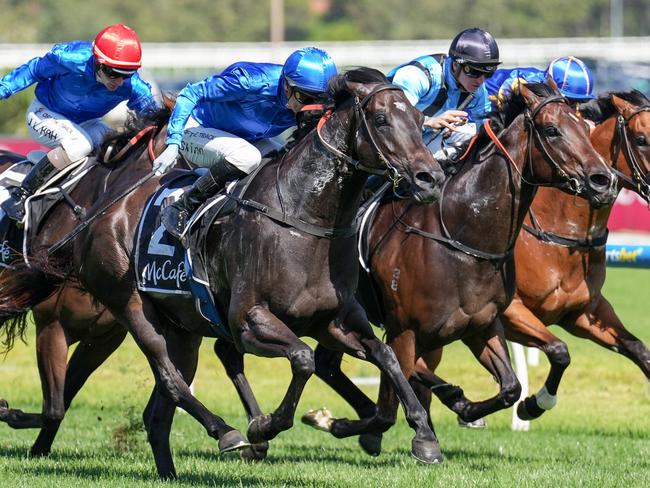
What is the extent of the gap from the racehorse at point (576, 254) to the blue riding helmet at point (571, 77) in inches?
7.7

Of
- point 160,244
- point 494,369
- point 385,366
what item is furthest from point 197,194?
point 494,369

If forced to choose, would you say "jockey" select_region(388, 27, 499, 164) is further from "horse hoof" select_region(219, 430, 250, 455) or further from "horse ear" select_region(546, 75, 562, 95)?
"horse hoof" select_region(219, 430, 250, 455)

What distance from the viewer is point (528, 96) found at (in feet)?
23.2

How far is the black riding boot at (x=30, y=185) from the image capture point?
8.07 metres

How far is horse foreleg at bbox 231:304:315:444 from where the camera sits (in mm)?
6047

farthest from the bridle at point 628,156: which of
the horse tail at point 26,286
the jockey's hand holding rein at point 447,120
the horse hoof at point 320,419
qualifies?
the horse tail at point 26,286

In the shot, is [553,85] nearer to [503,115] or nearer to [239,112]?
[503,115]

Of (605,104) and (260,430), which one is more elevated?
(605,104)

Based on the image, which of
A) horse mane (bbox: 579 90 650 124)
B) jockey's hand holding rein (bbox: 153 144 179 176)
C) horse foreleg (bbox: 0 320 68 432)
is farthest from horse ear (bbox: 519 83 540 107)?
horse foreleg (bbox: 0 320 68 432)

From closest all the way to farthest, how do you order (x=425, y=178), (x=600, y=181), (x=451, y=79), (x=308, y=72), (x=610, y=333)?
(x=425, y=178) < (x=308, y=72) < (x=600, y=181) < (x=451, y=79) < (x=610, y=333)

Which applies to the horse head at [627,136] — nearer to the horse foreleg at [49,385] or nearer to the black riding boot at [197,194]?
the black riding boot at [197,194]

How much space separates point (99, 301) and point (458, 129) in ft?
7.97

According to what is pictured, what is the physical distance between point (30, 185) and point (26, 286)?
0.72m

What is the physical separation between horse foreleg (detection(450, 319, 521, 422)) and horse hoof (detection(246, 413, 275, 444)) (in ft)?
5.40
